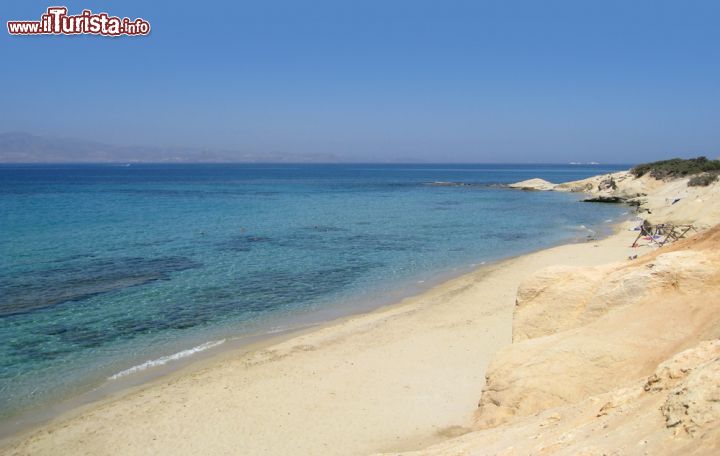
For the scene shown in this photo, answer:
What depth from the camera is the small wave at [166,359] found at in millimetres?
14609

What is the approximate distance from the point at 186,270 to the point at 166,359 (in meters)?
11.4

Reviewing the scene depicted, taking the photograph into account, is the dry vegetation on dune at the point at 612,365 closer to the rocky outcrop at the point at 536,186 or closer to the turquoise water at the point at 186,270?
the turquoise water at the point at 186,270

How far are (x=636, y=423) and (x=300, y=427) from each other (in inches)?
301

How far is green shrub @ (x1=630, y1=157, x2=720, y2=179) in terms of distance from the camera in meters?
62.9

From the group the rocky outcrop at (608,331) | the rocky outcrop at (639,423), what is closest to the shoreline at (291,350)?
the rocky outcrop at (608,331)

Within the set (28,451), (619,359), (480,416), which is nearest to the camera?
(619,359)

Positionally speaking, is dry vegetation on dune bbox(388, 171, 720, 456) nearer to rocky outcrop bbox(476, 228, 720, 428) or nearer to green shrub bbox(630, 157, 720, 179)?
rocky outcrop bbox(476, 228, 720, 428)

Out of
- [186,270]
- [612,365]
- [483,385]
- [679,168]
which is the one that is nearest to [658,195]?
[679,168]

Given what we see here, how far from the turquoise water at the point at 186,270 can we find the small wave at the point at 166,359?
0.06 meters

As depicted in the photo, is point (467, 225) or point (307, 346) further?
point (467, 225)

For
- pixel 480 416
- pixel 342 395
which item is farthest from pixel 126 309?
pixel 480 416

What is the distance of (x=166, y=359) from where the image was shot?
15.5 m

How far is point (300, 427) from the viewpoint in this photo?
11219mm

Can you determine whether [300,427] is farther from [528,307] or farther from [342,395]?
[528,307]
